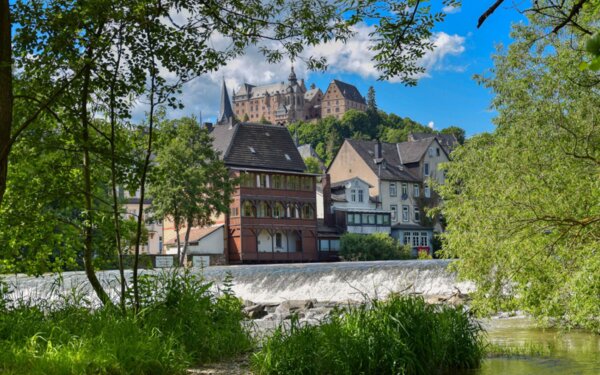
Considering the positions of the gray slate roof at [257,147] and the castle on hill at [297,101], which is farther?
the castle on hill at [297,101]

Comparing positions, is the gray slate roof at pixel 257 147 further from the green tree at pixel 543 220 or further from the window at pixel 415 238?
the green tree at pixel 543 220

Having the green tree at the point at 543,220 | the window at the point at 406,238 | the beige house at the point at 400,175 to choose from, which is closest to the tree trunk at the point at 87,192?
the green tree at the point at 543,220

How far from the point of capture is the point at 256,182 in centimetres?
5891

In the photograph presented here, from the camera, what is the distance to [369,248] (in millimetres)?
57531

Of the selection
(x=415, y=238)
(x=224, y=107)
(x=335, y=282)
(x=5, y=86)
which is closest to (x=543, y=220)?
(x=5, y=86)

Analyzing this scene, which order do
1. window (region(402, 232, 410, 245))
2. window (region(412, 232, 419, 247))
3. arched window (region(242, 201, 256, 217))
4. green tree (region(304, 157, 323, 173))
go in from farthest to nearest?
green tree (region(304, 157, 323, 173)), window (region(412, 232, 419, 247)), window (region(402, 232, 410, 245)), arched window (region(242, 201, 256, 217))

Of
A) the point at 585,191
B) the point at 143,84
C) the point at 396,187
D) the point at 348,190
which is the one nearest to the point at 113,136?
the point at 143,84

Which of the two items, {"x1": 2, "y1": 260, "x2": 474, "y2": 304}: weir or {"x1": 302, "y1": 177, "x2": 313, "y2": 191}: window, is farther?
{"x1": 302, "y1": 177, "x2": 313, "y2": 191}: window

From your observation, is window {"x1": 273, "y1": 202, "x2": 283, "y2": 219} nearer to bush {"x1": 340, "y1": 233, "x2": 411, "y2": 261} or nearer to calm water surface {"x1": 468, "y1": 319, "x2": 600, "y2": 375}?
bush {"x1": 340, "y1": 233, "x2": 411, "y2": 261}

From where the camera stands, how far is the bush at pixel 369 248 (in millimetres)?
57531

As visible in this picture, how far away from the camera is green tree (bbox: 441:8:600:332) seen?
11.6 meters

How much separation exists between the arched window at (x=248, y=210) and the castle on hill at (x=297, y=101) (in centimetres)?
11865

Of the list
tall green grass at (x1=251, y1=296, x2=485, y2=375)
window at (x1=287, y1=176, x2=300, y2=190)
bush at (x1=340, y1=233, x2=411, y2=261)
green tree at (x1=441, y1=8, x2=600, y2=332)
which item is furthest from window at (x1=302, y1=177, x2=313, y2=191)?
tall green grass at (x1=251, y1=296, x2=485, y2=375)

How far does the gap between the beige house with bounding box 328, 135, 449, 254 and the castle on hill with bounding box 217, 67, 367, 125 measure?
100890 mm
